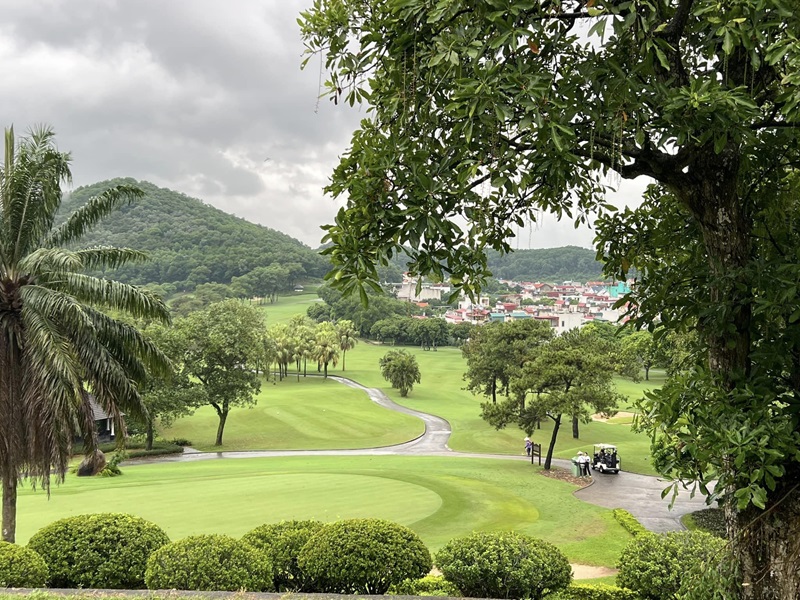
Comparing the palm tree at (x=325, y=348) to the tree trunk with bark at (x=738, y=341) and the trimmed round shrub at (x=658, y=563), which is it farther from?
the tree trunk with bark at (x=738, y=341)

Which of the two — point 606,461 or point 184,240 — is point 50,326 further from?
point 184,240

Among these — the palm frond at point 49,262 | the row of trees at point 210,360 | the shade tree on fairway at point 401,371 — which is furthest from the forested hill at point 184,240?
the palm frond at point 49,262

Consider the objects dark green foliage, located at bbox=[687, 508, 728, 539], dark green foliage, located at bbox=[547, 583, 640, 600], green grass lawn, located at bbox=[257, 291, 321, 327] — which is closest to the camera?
dark green foliage, located at bbox=[547, 583, 640, 600]

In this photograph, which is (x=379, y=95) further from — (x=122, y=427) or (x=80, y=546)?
(x=122, y=427)

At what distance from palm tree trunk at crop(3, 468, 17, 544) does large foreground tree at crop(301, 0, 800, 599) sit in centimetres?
1052

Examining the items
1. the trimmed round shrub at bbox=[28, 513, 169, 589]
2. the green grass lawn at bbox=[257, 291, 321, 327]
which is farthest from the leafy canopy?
the green grass lawn at bbox=[257, 291, 321, 327]

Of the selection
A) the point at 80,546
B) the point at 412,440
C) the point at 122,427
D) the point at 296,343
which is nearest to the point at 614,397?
the point at 412,440

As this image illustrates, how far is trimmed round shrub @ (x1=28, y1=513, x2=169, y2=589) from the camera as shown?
302 inches

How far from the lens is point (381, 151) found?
337cm

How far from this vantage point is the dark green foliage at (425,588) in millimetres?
7312

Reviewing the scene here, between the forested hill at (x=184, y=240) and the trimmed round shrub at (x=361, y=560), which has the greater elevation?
the forested hill at (x=184, y=240)

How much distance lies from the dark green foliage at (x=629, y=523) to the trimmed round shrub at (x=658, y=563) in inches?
313

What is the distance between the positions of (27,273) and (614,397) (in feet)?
73.9

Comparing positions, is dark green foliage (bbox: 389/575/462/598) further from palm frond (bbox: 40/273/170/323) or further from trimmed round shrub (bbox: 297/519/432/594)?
palm frond (bbox: 40/273/170/323)
